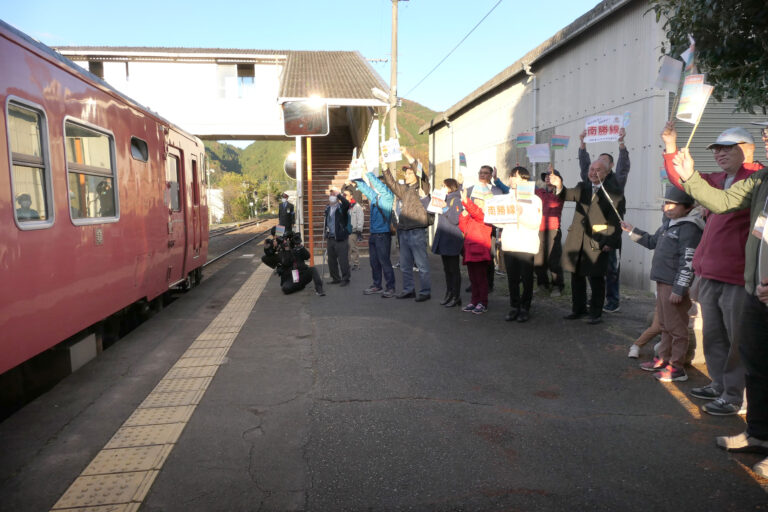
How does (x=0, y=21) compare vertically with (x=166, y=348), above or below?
above

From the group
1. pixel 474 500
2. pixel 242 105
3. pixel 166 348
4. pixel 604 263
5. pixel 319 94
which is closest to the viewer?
pixel 474 500

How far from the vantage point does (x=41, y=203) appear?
430 cm

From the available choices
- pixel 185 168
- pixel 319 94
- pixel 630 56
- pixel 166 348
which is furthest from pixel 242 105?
pixel 166 348

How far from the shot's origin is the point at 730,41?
5.18 m

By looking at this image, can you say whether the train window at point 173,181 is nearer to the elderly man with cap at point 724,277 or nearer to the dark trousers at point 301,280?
the dark trousers at point 301,280

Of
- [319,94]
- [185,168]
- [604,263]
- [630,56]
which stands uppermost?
[319,94]

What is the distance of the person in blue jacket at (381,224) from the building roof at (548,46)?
4751 millimetres

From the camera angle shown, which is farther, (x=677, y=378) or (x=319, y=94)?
(x=319, y=94)

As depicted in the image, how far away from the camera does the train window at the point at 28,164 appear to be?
3.89m

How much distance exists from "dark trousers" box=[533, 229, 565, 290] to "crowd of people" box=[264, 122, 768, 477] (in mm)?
22

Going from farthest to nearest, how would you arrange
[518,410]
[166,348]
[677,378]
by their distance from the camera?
[166,348] → [677,378] → [518,410]

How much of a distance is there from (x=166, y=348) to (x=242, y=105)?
20.1 meters

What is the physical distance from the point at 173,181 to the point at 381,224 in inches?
131

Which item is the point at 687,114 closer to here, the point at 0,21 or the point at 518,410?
the point at 518,410
